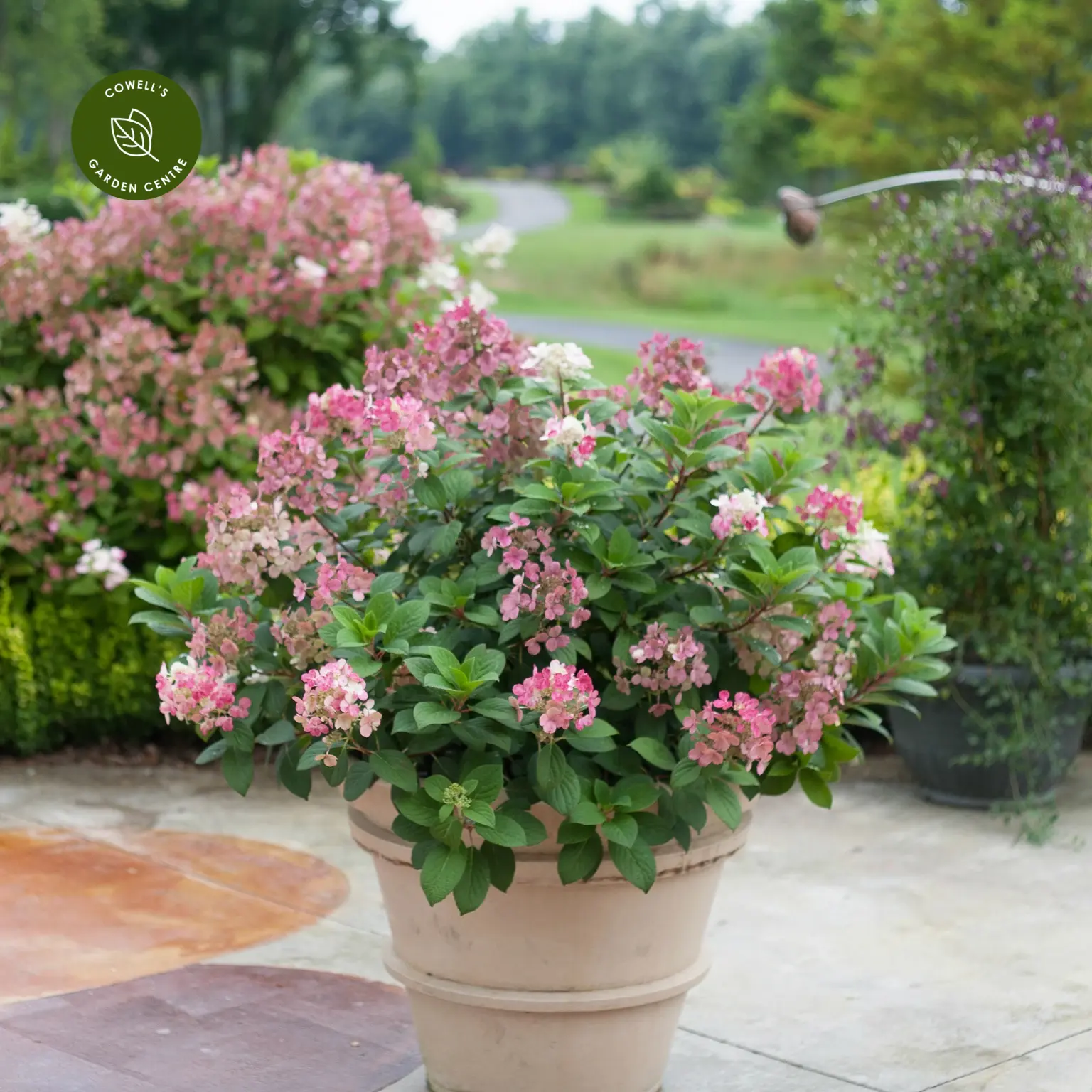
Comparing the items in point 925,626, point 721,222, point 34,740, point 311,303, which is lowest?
point 34,740

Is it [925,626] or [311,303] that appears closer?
[925,626]

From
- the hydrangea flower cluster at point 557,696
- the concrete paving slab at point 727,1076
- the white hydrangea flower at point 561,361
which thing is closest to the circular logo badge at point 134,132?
the white hydrangea flower at point 561,361

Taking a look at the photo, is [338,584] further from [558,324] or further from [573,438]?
[558,324]

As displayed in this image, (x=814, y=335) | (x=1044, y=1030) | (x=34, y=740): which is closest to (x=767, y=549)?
(x=1044, y=1030)

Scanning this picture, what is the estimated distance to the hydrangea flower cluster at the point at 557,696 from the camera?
2.18 meters

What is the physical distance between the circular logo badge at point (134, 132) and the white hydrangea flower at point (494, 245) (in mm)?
1432

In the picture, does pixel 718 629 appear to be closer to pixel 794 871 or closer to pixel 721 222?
pixel 794 871

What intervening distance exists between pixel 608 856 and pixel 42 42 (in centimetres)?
2991

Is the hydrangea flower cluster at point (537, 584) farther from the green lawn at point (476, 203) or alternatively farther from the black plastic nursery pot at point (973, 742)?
the green lawn at point (476, 203)

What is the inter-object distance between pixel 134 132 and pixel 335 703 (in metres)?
1.85

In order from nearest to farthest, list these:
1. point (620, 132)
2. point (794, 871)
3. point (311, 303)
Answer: point (794, 871)
point (311, 303)
point (620, 132)

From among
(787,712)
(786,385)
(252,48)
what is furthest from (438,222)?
(252,48)

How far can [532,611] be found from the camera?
7.82 ft

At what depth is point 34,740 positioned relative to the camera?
491 cm
